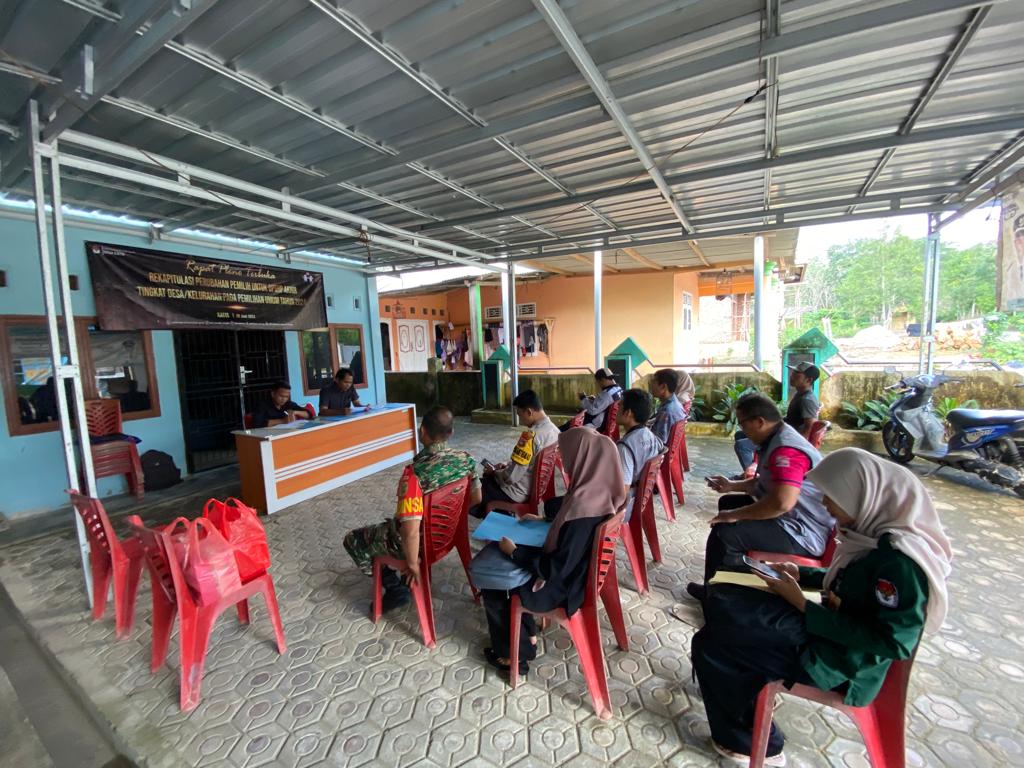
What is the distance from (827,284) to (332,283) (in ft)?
121

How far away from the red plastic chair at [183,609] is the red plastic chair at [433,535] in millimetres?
674

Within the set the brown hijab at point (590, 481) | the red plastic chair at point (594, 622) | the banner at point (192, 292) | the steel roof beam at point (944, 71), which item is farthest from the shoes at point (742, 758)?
the banner at point (192, 292)

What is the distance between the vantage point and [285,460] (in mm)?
4602

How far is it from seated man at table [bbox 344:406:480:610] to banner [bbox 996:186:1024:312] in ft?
14.9

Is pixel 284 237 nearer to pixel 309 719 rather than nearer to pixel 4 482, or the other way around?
pixel 4 482

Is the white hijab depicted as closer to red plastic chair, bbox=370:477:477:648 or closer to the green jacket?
the green jacket

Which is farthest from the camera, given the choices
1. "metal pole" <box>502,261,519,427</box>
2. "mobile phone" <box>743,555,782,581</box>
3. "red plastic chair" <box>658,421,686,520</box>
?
"metal pole" <box>502,261,519,427</box>

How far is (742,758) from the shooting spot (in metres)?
1.70

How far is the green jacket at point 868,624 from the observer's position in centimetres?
128

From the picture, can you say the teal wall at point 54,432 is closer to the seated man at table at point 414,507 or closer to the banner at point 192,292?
the banner at point 192,292

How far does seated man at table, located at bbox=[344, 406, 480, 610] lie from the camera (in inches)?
88.3

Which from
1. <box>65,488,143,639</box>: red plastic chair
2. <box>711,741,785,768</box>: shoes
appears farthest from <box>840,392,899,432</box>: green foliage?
<box>65,488,143,639</box>: red plastic chair

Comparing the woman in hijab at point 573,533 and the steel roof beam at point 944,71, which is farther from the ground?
the steel roof beam at point 944,71

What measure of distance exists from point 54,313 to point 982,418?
297 inches
